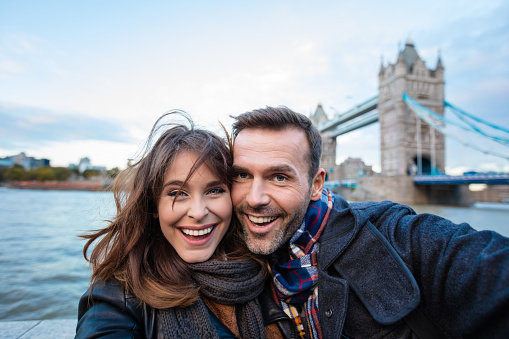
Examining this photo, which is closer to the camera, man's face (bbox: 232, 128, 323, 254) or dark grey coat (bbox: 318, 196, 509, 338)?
dark grey coat (bbox: 318, 196, 509, 338)

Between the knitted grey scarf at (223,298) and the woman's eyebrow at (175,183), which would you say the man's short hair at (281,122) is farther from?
the knitted grey scarf at (223,298)

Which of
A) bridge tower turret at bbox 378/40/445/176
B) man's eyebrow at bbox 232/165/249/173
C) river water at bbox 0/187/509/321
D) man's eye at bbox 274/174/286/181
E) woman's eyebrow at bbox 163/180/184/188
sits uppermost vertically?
bridge tower turret at bbox 378/40/445/176

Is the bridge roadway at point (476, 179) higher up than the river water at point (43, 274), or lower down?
higher up

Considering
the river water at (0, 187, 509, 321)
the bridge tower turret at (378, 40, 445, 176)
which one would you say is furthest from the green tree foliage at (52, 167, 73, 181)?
the bridge tower turret at (378, 40, 445, 176)

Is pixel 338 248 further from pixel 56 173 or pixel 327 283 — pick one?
pixel 56 173

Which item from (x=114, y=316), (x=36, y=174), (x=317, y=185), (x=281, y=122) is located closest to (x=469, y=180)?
(x=317, y=185)

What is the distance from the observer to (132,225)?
157 centimetres

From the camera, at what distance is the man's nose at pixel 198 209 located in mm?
1426

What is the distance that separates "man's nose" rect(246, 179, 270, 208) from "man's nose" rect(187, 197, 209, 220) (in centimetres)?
24

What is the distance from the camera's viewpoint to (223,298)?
4.56 feet

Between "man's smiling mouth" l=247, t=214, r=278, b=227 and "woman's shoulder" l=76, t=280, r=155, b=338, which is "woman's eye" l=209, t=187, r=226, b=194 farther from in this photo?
"woman's shoulder" l=76, t=280, r=155, b=338

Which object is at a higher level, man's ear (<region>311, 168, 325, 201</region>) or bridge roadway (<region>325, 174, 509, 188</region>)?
bridge roadway (<region>325, 174, 509, 188</region>)

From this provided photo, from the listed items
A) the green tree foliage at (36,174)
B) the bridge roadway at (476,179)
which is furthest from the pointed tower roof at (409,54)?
the green tree foliage at (36,174)

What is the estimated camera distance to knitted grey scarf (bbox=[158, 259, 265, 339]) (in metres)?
1.27
